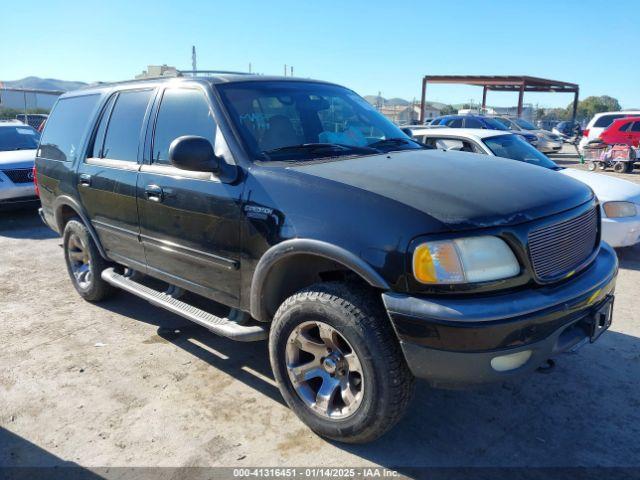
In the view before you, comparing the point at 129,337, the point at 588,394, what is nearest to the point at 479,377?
the point at 588,394

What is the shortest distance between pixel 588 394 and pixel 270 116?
9.03 ft

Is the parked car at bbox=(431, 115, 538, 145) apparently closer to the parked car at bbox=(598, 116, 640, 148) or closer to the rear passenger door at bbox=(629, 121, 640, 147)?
the parked car at bbox=(598, 116, 640, 148)

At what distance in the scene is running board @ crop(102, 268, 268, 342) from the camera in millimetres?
3197

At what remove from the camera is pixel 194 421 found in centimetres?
311

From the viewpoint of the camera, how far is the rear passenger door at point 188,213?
322 cm

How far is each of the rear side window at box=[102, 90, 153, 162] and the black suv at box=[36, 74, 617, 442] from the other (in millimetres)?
18

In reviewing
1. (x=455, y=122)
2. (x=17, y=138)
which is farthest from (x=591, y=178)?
(x=455, y=122)

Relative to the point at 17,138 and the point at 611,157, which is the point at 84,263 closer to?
→ the point at 17,138

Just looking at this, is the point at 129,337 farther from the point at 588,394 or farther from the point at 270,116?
A: the point at 588,394

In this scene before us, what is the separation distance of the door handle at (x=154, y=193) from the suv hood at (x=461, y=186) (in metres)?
1.18

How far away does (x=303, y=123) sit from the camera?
3639 mm

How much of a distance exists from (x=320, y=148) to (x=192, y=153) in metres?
0.86

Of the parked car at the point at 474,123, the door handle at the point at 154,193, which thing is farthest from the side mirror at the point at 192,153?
the parked car at the point at 474,123

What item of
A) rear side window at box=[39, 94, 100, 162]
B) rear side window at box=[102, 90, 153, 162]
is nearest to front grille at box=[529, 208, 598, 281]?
rear side window at box=[102, 90, 153, 162]
